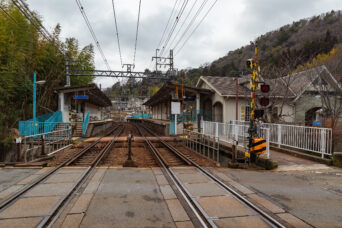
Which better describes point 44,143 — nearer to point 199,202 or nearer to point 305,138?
point 199,202

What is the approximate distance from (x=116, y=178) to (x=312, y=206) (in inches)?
182

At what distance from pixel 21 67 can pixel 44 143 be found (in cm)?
971

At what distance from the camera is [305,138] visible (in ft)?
28.5

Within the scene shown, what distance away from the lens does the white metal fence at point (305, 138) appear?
Result: 785 centimetres

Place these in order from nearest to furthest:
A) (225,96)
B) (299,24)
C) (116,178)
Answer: (116,178)
(225,96)
(299,24)

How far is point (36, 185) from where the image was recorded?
518 centimetres

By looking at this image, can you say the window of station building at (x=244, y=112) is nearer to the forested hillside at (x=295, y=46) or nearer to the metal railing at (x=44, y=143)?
the metal railing at (x=44, y=143)

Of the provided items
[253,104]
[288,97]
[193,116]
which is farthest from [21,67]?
[288,97]

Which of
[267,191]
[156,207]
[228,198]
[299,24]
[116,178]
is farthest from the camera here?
[299,24]

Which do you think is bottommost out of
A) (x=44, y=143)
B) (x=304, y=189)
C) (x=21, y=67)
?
(x=304, y=189)

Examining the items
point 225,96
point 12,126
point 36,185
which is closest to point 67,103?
point 12,126

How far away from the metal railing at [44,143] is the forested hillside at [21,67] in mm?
1819

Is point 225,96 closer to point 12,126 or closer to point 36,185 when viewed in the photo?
point 36,185

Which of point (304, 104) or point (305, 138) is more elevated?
point (304, 104)
